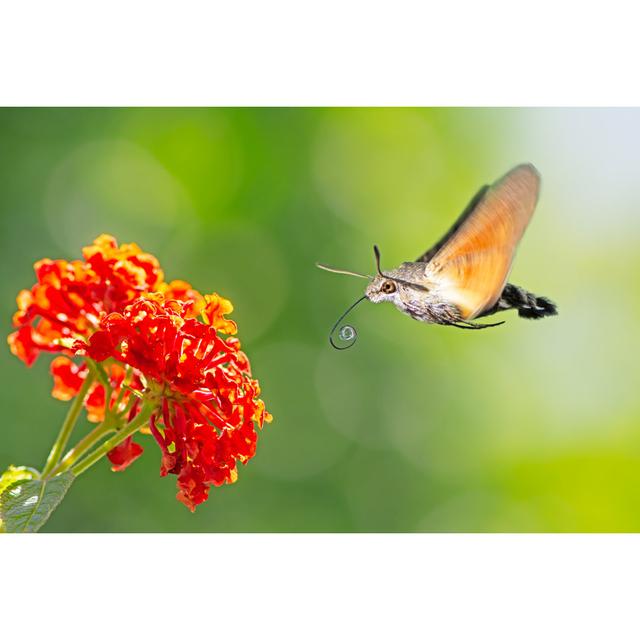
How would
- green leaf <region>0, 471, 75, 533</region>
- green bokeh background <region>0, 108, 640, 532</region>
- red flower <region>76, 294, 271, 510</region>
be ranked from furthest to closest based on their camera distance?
green bokeh background <region>0, 108, 640, 532</region> → red flower <region>76, 294, 271, 510</region> → green leaf <region>0, 471, 75, 533</region>

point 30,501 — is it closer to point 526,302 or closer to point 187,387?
point 187,387

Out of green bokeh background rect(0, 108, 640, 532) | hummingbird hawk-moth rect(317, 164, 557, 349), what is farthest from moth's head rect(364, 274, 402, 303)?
green bokeh background rect(0, 108, 640, 532)

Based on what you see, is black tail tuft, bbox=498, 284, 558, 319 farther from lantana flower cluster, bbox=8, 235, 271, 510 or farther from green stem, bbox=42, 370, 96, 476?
green stem, bbox=42, 370, 96, 476

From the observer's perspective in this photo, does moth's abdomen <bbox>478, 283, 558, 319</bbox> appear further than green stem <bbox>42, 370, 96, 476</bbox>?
Yes

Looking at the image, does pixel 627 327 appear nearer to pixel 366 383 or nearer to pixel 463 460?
pixel 463 460

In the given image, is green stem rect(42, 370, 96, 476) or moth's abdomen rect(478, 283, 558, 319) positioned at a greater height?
moth's abdomen rect(478, 283, 558, 319)

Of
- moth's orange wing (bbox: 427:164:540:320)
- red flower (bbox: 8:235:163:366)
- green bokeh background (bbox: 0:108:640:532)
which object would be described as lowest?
green bokeh background (bbox: 0:108:640:532)

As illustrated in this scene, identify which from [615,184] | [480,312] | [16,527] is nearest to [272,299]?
[615,184]

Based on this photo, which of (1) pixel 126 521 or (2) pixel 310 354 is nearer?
(1) pixel 126 521
